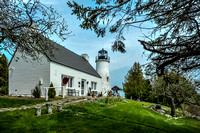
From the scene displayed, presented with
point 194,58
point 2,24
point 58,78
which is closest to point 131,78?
point 58,78

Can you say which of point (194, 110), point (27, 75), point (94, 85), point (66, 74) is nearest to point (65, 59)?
point (66, 74)

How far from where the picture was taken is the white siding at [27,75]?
55.0 feet

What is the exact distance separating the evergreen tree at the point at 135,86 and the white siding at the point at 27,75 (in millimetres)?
18303

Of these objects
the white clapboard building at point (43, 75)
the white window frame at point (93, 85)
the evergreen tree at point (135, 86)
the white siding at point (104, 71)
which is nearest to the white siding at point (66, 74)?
the white clapboard building at point (43, 75)

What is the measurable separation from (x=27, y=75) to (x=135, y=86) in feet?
63.6

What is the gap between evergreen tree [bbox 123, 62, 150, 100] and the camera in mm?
28844

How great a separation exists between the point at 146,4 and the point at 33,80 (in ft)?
51.8

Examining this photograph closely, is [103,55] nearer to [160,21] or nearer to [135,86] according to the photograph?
[135,86]

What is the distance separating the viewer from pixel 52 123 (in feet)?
21.6

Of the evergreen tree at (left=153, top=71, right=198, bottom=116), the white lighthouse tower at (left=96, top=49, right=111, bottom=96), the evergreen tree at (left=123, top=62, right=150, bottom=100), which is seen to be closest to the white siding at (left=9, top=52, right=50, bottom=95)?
the evergreen tree at (left=153, top=71, right=198, bottom=116)

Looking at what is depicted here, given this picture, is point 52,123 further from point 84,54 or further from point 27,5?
point 84,54

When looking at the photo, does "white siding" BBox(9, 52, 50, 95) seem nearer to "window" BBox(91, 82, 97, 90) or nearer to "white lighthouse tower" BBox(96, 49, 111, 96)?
"window" BBox(91, 82, 97, 90)

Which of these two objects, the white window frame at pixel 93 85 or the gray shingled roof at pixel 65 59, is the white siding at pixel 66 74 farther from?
the white window frame at pixel 93 85

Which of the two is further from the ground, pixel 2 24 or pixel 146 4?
pixel 146 4
